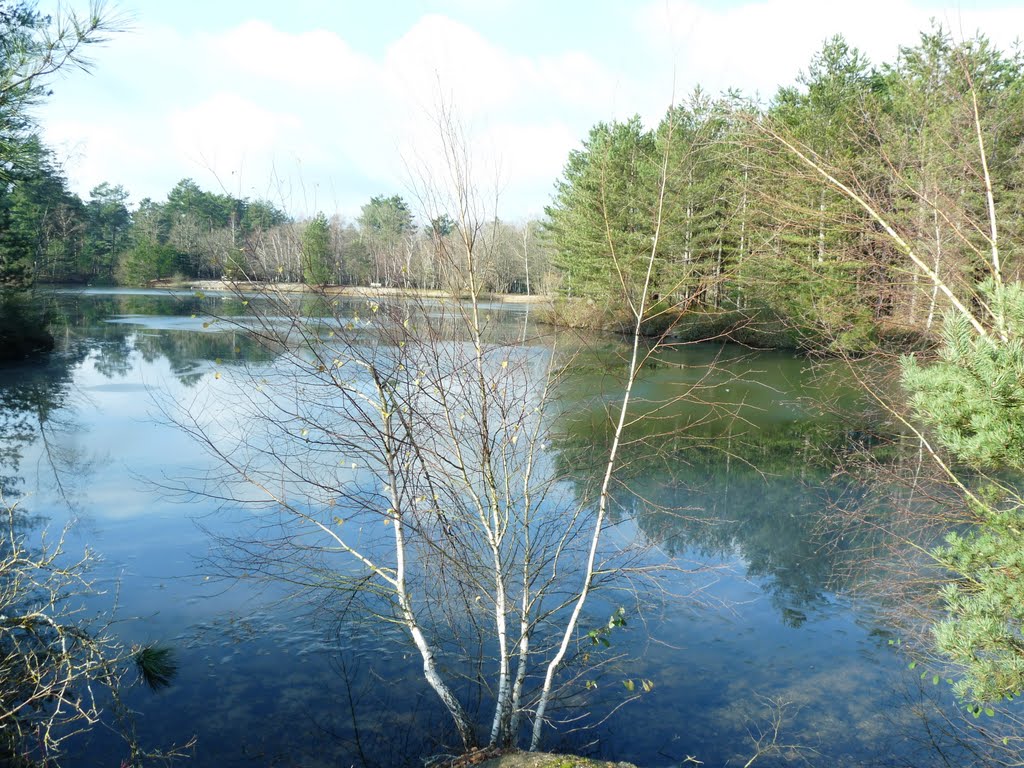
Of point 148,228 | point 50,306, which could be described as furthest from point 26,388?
point 148,228

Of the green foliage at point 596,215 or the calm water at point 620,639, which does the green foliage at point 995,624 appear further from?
the green foliage at point 596,215

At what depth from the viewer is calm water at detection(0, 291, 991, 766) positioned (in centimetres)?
512

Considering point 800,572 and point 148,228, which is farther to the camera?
point 148,228

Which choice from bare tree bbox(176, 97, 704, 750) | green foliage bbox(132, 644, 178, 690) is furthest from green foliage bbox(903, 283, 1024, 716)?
green foliage bbox(132, 644, 178, 690)

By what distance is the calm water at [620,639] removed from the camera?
5117mm

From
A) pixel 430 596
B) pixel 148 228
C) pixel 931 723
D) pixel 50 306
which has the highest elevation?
pixel 148 228

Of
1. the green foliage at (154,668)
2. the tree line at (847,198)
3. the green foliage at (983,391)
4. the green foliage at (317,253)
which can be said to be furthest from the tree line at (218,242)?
the green foliage at (154,668)

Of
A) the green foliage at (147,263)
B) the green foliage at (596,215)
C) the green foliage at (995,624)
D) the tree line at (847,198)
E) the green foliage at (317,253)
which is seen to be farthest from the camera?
the green foliage at (147,263)

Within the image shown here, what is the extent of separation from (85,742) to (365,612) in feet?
7.81

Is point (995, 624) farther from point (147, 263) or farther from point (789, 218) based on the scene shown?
point (147, 263)

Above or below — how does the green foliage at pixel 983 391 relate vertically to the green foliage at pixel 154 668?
above

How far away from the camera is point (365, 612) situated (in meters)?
6.78

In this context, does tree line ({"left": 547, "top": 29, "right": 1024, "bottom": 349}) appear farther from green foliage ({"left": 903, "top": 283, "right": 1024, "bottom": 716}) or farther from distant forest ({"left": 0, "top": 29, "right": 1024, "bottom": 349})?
green foliage ({"left": 903, "top": 283, "right": 1024, "bottom": 716})

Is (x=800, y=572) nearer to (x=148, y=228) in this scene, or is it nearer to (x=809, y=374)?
(x=809, y=374)
